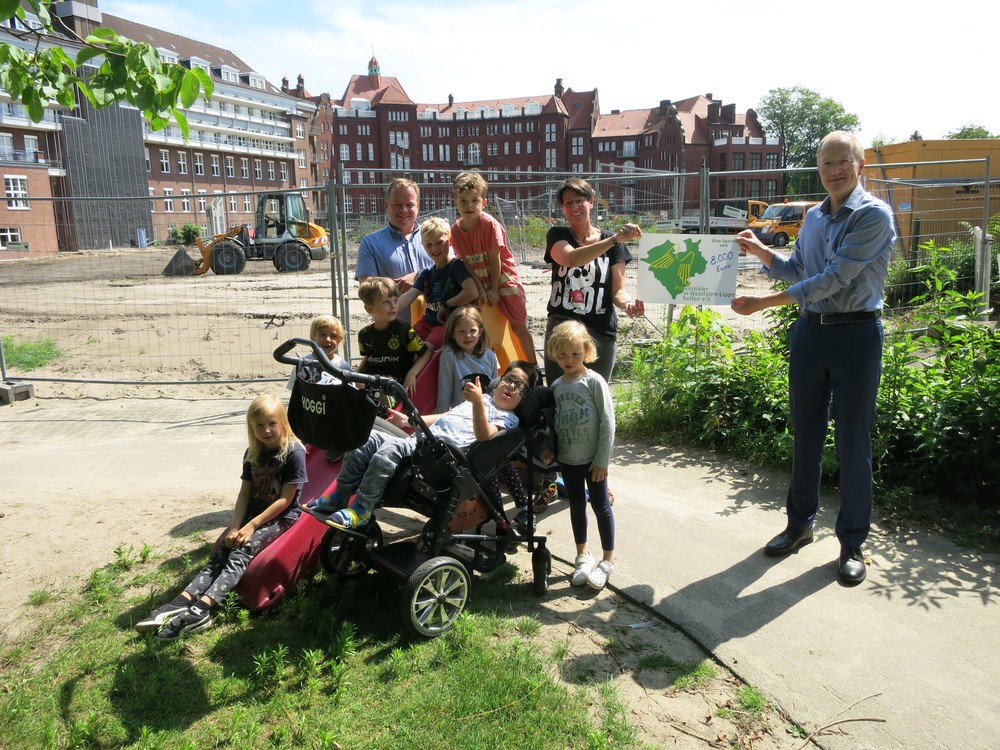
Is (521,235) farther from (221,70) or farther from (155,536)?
(221,70)

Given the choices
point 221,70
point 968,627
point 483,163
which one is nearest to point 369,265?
point 968,627

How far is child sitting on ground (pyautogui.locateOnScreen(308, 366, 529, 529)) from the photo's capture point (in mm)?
3498

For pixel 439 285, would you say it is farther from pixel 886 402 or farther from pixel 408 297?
pixel 886 402

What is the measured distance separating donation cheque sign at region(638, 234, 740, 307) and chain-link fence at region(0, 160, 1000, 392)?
4.85 ft

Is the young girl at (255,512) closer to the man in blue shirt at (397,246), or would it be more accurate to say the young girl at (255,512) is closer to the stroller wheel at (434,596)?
the stroller wheel at (434,596)

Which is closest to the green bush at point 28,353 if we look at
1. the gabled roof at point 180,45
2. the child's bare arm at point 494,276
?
the child's bare arm at point 494,276

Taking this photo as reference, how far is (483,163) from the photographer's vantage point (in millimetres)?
97812

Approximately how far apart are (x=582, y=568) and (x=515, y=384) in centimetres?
102

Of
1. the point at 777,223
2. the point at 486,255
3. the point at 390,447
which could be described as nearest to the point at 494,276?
the point at 486,255

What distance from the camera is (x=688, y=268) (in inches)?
257

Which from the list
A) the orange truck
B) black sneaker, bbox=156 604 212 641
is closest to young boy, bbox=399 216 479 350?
black sneaker, bbox=156 604 212 641

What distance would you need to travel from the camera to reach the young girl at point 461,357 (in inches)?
180

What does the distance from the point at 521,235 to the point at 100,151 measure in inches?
2067

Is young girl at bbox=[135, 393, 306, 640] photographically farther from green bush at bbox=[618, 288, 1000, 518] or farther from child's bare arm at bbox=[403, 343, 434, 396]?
green bush at bbox=[618, 288, 1000, 518]
